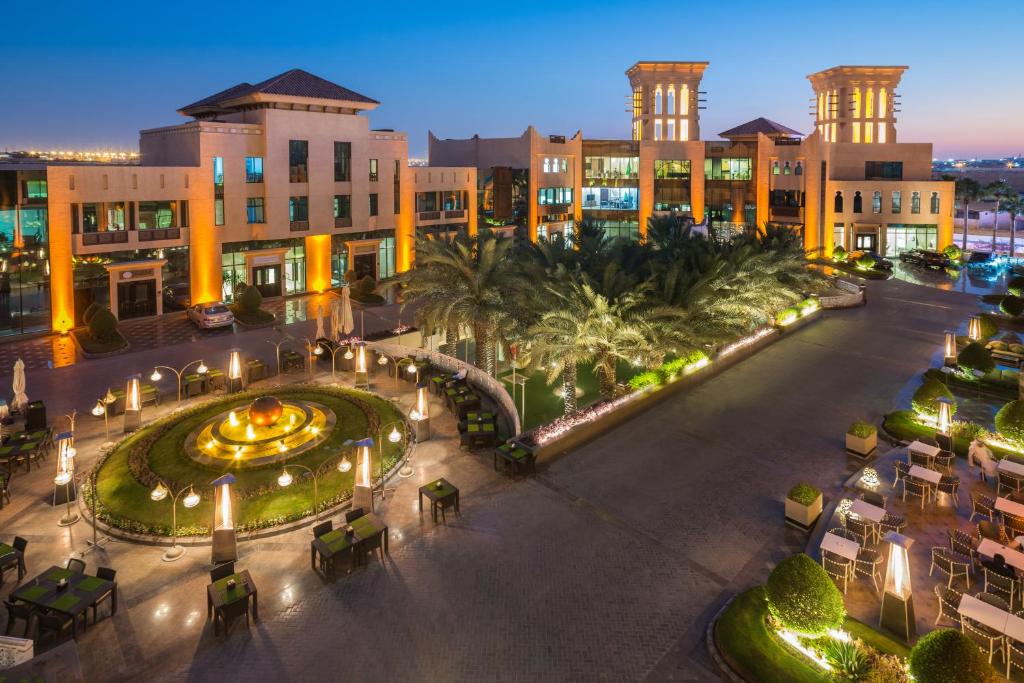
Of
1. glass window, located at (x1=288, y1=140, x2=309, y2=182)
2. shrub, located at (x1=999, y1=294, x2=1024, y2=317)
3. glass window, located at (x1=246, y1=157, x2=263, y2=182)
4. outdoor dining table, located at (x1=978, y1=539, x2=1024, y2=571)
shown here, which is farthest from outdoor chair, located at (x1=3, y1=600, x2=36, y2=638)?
shrub, located at (x1=999, y1=294, x2=1024, y2=317)

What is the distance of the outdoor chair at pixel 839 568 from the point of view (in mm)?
12352

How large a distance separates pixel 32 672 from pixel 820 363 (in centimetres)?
2716

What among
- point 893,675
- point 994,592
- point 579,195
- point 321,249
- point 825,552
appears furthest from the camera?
point 579,195

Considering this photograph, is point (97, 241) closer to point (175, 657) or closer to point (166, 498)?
point (166, 498)

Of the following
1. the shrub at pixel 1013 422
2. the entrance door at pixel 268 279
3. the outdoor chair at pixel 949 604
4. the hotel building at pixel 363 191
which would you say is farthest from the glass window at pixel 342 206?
the outdoor chair at pixel 949 604

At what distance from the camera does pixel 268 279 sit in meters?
40.8

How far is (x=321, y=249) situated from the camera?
4303cm

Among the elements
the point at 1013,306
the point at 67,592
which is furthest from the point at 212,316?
the point at 1013,306

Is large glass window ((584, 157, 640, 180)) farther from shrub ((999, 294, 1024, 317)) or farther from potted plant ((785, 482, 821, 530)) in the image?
potted plant ((785, 482, 821, 530))

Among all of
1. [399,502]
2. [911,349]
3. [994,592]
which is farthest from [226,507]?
[911,349]

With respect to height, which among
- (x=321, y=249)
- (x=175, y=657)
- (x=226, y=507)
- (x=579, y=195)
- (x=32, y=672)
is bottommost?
(x=175, y=657)

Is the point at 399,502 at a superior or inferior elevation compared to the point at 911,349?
inferior

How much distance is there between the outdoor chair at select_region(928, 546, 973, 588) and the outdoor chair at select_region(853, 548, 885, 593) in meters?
0.89

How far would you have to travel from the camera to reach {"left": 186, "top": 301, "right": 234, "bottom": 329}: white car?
3306 cm
